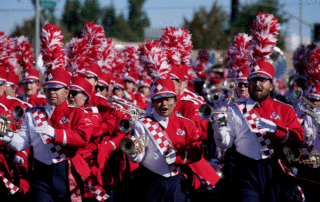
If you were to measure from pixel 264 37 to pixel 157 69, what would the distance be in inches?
54.0

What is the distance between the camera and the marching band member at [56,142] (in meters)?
5.04

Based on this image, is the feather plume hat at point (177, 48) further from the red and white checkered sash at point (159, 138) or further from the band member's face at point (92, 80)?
the red and white checkered sash at point (159, 138)

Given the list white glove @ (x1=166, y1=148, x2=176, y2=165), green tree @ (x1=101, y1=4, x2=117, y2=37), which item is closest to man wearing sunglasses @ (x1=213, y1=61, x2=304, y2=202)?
white glove @ (x1=166, y1=148, x2=176, y2=165)

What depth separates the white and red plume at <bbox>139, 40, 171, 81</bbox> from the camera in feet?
17.8

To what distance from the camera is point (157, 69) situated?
5.46 metres

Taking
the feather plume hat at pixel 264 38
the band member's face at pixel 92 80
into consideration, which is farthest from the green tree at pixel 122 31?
the feather plume hat at pixel 264 38

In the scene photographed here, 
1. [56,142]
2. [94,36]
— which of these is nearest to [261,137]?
[56,142]

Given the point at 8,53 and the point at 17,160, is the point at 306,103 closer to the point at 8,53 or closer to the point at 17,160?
the point at 17,160

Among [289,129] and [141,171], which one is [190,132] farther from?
[289,129]

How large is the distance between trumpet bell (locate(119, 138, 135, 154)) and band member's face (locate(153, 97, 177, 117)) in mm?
668

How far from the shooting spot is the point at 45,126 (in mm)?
4785

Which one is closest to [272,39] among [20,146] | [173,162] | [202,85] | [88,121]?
[173,162]

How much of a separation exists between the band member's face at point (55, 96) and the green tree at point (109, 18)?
7159 centimetres

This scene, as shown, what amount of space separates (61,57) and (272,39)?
261 centimetres
